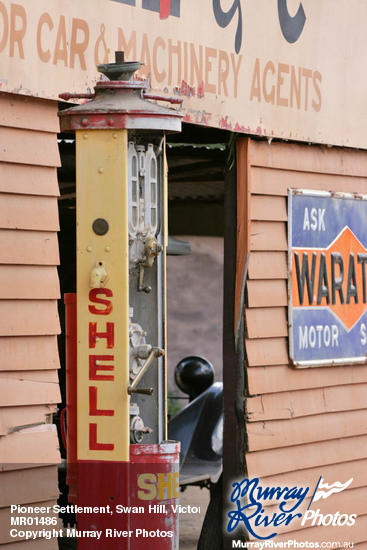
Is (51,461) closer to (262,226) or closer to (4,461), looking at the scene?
(4,461)

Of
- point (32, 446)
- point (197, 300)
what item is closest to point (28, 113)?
point (32, 446)

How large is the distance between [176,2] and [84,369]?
233 centimetres

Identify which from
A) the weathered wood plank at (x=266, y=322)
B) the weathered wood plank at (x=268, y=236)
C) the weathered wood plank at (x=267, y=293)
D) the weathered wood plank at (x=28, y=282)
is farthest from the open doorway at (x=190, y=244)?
the weathered wood plank at (x=28, y=282)

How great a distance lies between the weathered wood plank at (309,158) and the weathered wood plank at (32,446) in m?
2.21

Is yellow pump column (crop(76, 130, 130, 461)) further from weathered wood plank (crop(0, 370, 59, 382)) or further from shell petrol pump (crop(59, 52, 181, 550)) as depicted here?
weathered wood plank (crop(0, 370, 59, 382))

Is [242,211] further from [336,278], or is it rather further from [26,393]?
[26,393]

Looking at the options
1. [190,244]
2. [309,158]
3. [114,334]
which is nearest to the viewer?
[114,334]

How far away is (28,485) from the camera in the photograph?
466 cm

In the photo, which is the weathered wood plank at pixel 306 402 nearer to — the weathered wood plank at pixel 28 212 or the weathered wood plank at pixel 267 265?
the weathered wood plank at pixel 267 265

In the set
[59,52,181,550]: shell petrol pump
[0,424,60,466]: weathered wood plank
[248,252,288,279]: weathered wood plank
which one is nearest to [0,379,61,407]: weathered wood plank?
[0,424,60,466]: weathered wood plank

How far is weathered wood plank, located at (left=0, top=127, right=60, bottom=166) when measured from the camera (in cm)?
461

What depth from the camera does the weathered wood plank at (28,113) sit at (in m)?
4.60

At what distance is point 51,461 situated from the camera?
4742mm

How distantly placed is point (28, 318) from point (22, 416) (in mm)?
474
